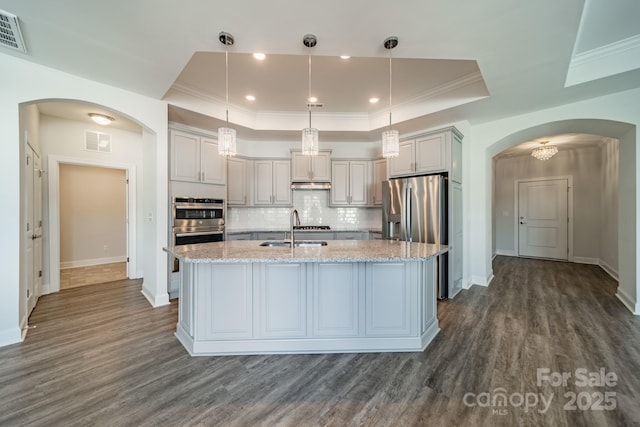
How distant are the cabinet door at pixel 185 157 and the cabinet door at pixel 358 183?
2.76m

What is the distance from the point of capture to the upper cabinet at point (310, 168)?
198 inches

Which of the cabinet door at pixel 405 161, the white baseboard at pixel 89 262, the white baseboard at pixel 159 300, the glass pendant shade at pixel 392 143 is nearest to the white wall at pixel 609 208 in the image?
the cabinet door at pixel 405 161

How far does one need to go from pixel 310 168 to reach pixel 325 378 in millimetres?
3750

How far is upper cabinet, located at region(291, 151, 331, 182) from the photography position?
5.03m

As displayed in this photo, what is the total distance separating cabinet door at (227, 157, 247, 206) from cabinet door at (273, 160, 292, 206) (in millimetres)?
574

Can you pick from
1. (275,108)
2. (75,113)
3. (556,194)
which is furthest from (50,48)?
(556,194)

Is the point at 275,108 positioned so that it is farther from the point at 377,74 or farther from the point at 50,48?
the point at 50,48

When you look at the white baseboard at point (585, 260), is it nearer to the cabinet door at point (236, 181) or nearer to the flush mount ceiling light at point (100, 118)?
the cabinet door at point (236, 181)

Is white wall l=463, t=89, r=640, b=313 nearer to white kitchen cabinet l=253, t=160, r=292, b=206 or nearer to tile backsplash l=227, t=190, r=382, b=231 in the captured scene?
tile backsplash l=227, t=190, r=382, b=231

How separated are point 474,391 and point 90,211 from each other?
7.67 meters

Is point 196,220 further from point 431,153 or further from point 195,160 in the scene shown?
point 431,153

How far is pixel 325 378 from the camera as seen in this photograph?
6.39 feet

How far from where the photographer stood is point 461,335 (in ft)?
8.60

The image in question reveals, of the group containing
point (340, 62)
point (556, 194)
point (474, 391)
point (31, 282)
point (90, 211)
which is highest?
point (340, 62)
